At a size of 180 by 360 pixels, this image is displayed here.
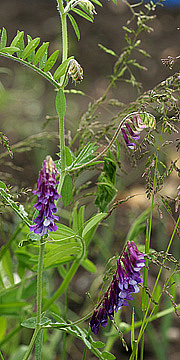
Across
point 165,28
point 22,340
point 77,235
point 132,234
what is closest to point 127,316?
point 22,340

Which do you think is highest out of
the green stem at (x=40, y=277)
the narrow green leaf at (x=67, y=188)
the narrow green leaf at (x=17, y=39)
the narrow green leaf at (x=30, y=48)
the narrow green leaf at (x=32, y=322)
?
the narrow green leaf at (x=17, y=39)

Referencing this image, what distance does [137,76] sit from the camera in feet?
8.53

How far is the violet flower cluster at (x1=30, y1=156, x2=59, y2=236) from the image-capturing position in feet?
1.84

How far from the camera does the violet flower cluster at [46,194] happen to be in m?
0.56

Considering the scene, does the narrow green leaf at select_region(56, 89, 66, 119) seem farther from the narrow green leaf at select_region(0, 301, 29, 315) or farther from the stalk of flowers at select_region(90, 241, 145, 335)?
the narrow green leaf at select_region(0, 301, 29, 315)

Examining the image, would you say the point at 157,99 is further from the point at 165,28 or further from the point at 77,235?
the point at 165,28

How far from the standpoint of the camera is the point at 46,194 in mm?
564

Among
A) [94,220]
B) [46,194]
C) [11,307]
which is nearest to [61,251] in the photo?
[94,220]

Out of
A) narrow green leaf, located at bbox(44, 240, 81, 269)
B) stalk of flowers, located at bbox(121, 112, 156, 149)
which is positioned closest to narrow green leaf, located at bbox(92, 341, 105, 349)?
narrow green leaf, located at bbox(44, 240, 81, 269)

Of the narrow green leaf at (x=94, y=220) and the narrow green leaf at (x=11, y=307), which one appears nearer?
the narrow green leaf at (x=94, y=220)

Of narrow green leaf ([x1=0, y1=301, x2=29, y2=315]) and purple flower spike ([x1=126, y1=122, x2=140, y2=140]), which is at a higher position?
purple flower spike ([x1=126, y1=122, x2=140, y2=140])

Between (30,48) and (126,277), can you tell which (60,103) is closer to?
(30,48)

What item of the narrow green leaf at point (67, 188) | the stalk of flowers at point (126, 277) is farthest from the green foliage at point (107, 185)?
the stalk of flowers at point (126, 277)

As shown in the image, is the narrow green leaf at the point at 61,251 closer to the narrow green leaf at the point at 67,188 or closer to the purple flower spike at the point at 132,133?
the narrow green leaf at the point at 67,188
